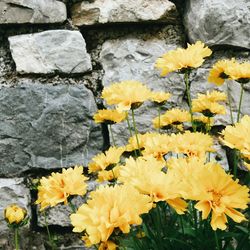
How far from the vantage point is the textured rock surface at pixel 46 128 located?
1.14m

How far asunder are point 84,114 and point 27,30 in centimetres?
29

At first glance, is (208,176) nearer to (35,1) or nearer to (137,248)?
(137,248)

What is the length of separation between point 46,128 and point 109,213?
65 centimetres

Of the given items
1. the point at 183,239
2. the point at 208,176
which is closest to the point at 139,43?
the point at 183,239

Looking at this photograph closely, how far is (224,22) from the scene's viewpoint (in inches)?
46.8

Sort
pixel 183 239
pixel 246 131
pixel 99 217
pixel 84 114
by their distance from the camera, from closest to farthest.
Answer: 1. pixel 99 217
2. pixel 246 131
3. pixel 183 239
4. pixel 84 114

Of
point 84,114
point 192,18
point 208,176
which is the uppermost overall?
point 192,18

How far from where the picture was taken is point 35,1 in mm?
1183

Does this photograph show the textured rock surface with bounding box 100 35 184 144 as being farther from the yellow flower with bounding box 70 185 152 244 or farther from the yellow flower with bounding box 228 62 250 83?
the yellow flower with bounding box 70 185 152 244

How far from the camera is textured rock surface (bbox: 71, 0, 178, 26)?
3.97 ft

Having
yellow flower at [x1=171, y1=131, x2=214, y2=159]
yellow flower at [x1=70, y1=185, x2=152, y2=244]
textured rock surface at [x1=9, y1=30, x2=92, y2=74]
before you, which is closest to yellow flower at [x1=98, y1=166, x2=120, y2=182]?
yellow flower at [x1=171, y1=131, x2=214, y2=159]

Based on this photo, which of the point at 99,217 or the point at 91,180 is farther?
the point at 91,180

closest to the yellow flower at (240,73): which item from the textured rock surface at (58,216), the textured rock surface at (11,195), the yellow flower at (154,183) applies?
the yellow flower at (154,183)

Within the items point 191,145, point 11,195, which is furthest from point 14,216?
point 191,145
